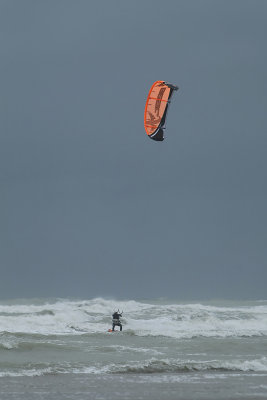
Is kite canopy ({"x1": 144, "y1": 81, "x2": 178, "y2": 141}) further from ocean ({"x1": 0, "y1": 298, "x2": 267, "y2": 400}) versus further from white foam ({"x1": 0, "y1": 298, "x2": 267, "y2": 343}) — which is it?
white foam ({"x1": 0, "y1": 298, "x2": 267, "y2": 343})

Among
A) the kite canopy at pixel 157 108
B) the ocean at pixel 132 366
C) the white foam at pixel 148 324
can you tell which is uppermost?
the kite canopy at pixel 157 108

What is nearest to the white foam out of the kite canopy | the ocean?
the ocean

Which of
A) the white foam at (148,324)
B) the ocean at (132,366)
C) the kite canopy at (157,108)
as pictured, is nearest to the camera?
the ocean at (132,366)

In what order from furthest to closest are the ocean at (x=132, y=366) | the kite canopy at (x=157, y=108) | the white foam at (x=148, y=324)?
the white foam at (x=148, y=324) → the kite canopy at (x=157, y=108) → the ocean at (x=132, y=366)

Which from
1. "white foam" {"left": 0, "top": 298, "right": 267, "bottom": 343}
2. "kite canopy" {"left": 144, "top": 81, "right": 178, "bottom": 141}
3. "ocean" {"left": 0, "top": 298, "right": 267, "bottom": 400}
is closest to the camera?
"ocean" {"left": 0, "top": 298, "right": 267, "bottom": 400}

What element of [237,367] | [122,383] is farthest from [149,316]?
[122,383]

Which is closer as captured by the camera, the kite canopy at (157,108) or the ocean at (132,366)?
the ocean at (132,366)

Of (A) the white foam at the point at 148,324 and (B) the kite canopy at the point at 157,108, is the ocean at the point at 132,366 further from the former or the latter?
(B) the kite canopy at the point at 157,108

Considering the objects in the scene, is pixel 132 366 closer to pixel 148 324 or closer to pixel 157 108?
pixel 157 108

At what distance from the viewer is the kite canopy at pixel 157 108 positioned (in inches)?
867

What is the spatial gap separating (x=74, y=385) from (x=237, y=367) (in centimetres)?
470

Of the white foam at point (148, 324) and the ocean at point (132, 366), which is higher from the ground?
the white foam at point (148, 324)

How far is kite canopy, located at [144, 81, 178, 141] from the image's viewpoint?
22031mm

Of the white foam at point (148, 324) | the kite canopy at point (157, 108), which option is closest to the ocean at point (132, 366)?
the white foam at point (148, 324)
